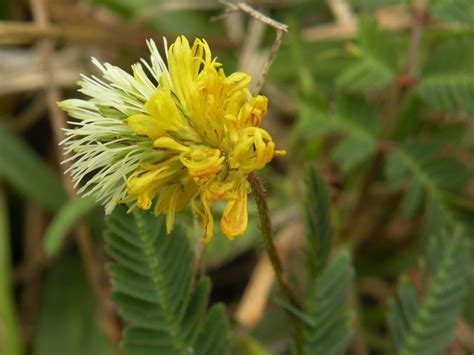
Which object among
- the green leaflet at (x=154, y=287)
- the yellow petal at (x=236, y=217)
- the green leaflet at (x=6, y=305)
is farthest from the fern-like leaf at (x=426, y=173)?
the green leaflet at (x=6, y=305)

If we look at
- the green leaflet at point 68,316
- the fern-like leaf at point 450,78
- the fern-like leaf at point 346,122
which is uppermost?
the fern-like leaf at point 450,78

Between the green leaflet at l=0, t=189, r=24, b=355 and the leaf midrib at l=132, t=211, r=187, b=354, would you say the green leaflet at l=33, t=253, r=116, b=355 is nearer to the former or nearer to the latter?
the green leaflet at l=0, t=189, r=24, b=355

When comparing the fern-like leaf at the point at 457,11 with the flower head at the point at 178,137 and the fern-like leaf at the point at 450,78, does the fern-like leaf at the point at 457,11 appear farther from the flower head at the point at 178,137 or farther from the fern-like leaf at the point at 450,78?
the flower head at the point at 178,137

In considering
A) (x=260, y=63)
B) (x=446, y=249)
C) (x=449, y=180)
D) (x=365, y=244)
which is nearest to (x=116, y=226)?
(x=446, y=249)

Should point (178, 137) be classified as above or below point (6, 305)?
above

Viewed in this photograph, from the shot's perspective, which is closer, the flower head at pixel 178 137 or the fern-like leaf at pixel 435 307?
the flower head at pixel 178 137

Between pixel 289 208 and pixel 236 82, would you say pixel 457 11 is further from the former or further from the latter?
pixel 236 82

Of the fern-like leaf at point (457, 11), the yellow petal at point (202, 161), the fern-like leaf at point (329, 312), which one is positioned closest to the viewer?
the yellow petal at point (202, 161)

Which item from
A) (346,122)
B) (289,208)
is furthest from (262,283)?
(346,122)

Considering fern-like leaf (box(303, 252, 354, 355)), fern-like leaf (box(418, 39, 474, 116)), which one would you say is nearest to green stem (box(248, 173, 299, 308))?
fern-like leaf (box(303, 252, 354, 355))
